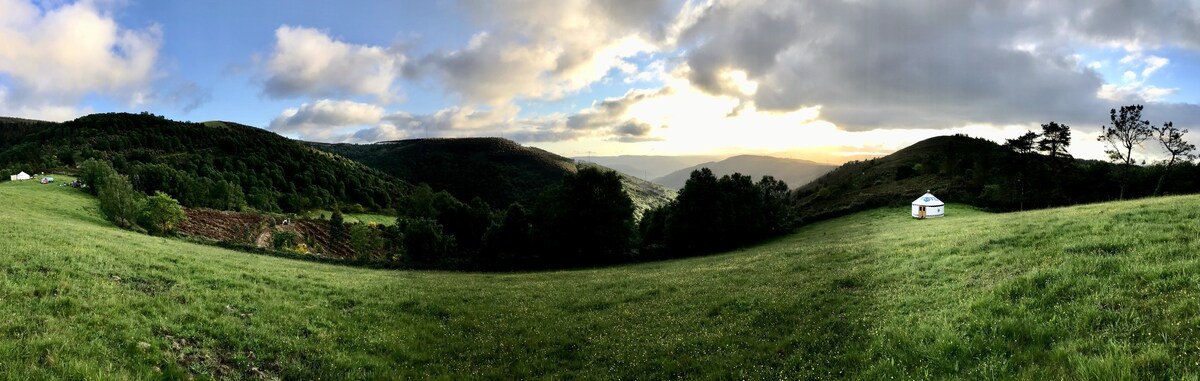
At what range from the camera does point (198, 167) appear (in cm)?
16088

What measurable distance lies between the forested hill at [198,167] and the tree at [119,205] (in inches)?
2279

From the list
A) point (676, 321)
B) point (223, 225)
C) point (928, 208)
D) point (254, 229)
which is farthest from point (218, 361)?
point (254, 229)

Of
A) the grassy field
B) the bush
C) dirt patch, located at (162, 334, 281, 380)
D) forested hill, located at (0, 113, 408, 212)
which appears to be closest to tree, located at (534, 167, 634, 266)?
the grassy field

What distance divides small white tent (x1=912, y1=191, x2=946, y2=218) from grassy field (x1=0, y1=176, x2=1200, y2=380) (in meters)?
40.5

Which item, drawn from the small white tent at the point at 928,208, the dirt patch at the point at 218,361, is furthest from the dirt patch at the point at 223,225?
the small white tent at the point at 928,208

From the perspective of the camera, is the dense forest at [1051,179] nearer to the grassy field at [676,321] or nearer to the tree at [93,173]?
the grassy field at [676,321]

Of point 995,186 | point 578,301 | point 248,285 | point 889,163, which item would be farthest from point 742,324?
point 889,163

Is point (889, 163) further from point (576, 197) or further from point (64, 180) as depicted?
point (64, 180)

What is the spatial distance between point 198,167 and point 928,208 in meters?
205

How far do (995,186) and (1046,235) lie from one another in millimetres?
60574

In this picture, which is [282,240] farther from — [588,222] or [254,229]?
[588,222]

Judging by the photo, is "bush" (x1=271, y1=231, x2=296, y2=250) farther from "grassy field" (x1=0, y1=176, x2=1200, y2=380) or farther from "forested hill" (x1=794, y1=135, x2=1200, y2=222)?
"forested hill" (x1=794, y1=135, x2=1200, y2=222)

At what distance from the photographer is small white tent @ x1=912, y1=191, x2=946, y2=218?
195 feet

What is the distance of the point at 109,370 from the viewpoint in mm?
8773
